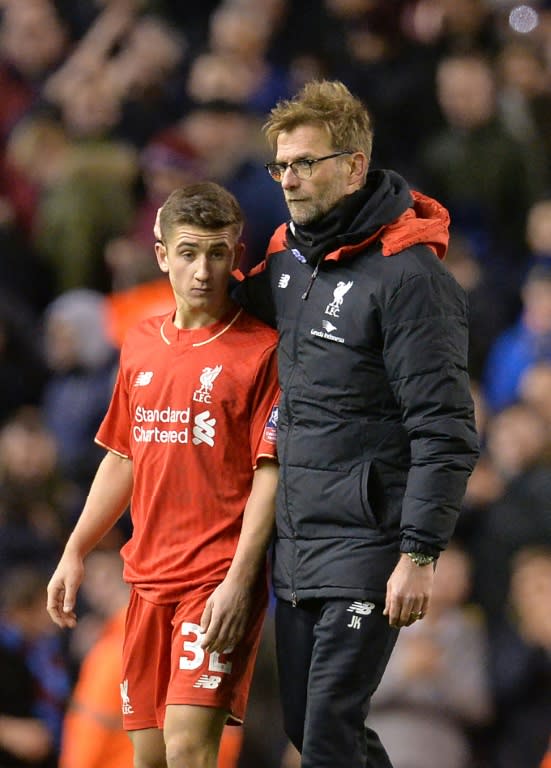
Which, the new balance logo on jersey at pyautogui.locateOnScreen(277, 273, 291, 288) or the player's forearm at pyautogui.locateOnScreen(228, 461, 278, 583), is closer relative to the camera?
the player's forearm at pyautogui.locateOnScreen(228, 461, 278, 583)

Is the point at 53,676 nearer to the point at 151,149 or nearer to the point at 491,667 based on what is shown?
the point at 491,667

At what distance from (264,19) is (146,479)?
18.4ft

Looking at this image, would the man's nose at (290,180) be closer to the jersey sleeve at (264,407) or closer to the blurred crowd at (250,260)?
the jersey sleeve at (264,407)

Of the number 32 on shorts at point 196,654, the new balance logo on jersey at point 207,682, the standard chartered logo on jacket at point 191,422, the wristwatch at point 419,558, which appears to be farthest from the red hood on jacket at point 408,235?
the new balance logo on jersey at point 207,682

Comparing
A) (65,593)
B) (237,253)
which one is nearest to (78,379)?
(65,593)

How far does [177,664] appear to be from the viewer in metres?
4.29

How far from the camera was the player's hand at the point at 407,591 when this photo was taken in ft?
13.0

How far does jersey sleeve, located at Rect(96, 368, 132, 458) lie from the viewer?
4.65 m

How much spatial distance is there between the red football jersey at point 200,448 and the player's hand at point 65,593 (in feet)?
0.61

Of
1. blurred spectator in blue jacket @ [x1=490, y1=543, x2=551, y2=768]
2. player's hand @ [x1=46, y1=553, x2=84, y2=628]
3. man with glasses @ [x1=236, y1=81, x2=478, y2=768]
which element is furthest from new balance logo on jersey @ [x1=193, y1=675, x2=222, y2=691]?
blurred spectator in blue jacket @ [x1=490, y1=543, x2=551, y2=768]

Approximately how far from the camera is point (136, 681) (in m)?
4.44

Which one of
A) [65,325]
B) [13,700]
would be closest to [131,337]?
[13,700]

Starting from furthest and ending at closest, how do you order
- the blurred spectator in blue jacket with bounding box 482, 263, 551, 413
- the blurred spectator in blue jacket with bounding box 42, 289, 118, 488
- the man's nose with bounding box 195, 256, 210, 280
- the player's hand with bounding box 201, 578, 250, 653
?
the blurred spectator in blue jacket with bounding box 42, 289, 118, 488 < the blurred spectator in blue jacket with bounding box 482, 263, 551, 413 < the man's nose with bounding box 195, 256, 210, 280 < the player's hand with bounding box 201, 578, 250, 653

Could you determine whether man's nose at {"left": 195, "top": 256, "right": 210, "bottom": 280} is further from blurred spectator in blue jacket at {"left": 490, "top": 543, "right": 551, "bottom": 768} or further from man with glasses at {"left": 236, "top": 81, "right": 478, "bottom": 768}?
blurred spectator in blue jacket at {"left": 490, "top": 543, "right": 551, "bottom": 768}
